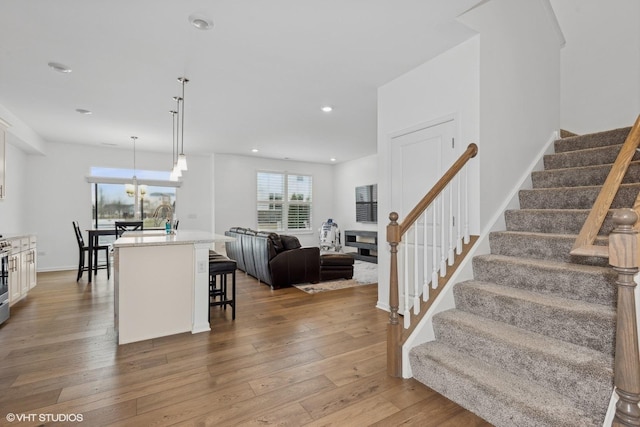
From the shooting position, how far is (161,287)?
3.02 metres

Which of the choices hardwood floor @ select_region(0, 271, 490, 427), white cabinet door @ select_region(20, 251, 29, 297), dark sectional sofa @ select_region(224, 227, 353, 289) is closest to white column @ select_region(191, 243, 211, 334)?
hardwood floor @ select_region(0, 271, 490, 427)

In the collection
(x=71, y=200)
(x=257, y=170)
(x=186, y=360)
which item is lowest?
(x=186, y=360)

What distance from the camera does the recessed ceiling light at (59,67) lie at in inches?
128

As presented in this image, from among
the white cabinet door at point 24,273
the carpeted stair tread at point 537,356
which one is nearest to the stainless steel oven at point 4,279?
the white cabinet door at point 24,273

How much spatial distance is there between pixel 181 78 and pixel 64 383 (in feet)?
10.0

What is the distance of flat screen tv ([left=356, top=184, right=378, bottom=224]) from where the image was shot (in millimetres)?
7998

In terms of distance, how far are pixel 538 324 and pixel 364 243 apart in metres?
5.98

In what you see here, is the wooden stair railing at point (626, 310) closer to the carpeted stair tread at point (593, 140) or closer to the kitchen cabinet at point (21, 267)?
the carpeted stair tread at point (593, 140)

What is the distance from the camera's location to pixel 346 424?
177 cm

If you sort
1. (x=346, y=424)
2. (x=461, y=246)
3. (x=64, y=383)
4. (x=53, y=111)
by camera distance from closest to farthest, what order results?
(x=346, y=424) < (x=64, y=383) < (x=461, y=246) < (x=53, y=111)

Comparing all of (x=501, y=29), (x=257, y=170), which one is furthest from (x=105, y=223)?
(x=501, y=29)

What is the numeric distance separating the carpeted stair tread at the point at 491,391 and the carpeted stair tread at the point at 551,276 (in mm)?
689

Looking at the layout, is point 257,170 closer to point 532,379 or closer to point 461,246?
point 461,246

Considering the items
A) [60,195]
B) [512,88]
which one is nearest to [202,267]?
[512,88]
